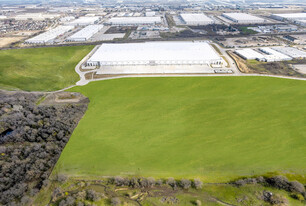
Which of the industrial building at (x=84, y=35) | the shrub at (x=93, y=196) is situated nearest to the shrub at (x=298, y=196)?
the shrub at (x=93, y=196)

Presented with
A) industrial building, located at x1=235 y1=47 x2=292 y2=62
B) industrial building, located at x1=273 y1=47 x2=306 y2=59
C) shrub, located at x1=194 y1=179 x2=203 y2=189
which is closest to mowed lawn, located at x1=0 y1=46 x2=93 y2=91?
shrub, located at x1=194 y1=179 x2=203 y2=189

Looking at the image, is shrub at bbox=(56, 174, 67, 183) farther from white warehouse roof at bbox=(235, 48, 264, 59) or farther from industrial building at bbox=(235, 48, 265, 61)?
white warehouse roof at bbox=(235, 48, 264, 59)

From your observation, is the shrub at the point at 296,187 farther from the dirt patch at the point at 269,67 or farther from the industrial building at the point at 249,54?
the industrial building at the point at 249,54

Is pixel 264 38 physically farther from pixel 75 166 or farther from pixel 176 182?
pixel 75 166

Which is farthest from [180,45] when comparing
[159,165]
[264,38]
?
[159,165]

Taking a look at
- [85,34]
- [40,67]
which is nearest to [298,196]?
[40,67]
